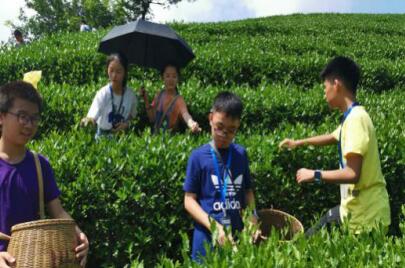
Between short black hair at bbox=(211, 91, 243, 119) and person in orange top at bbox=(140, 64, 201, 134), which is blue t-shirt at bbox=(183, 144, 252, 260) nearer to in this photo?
short black hair at bbox=(211, 91, 243, 119)

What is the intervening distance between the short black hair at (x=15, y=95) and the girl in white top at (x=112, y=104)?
2.82m

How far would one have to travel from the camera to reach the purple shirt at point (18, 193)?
3.16 metres

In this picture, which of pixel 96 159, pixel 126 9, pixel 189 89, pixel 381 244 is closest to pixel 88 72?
pixel 189 89

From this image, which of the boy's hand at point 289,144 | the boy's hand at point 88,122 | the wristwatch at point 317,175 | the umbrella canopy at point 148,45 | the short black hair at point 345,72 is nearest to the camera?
the wristwatch at point 317,175

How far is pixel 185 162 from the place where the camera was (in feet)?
17.0

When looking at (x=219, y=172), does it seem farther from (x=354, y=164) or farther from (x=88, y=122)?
(x=88, y=122)

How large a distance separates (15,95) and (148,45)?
170 inches

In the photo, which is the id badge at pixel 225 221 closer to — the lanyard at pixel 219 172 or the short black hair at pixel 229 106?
the lanyard at pixel 219 172

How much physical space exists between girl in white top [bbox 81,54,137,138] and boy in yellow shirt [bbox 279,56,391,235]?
276cm

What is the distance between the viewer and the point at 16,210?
321 centimetres

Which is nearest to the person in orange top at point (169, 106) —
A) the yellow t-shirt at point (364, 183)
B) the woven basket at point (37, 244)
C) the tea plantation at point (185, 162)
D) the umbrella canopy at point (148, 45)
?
the tea plantation at point (185, 162)

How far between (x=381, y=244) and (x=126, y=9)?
41955 millimetres

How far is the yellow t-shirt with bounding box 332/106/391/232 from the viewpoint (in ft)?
13.0

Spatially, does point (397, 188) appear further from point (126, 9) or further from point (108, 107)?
point (126, 9)
